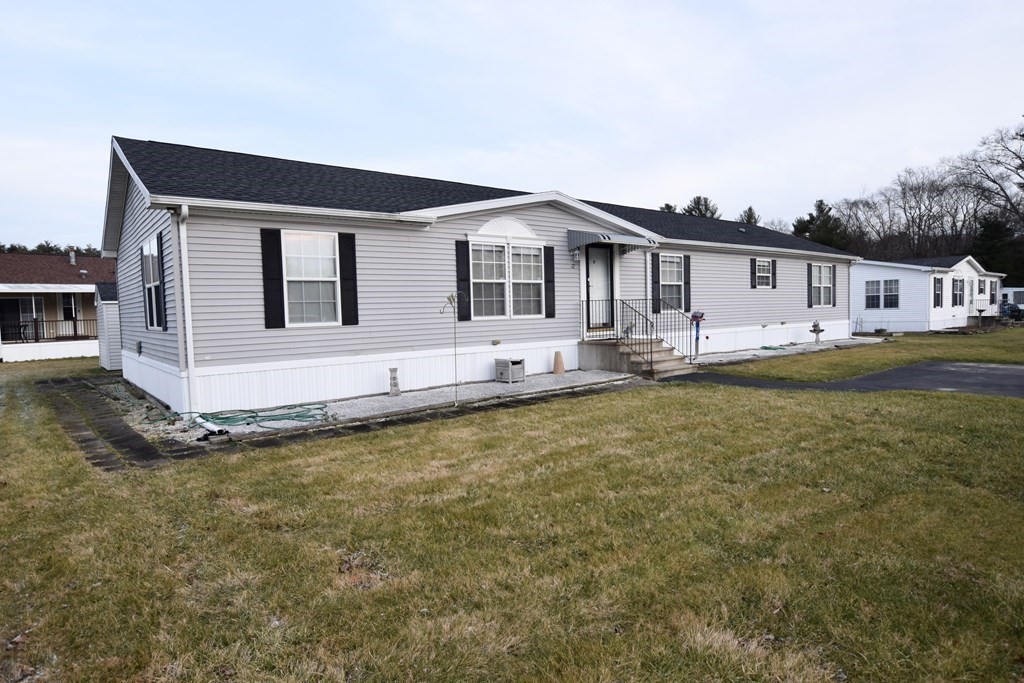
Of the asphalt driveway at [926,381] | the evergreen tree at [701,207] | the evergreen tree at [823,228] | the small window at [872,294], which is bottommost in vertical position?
the asphalt driveway at [926,381]

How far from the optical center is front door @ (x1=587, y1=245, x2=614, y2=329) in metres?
12.7

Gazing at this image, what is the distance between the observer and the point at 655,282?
14.1m

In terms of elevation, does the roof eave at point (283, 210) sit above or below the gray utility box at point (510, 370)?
above

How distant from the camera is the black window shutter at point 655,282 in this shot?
13945 millimetres

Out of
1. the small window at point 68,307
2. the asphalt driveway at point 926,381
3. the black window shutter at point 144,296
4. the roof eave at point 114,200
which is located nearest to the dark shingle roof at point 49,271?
the small window at point 68,307

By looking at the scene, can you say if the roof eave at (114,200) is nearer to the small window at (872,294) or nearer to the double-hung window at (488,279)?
the double-hung window at (488,279)

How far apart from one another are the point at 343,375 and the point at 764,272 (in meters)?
13.7

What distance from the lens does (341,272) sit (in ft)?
29.9

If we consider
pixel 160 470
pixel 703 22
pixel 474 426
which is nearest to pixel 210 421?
pixel 160 470

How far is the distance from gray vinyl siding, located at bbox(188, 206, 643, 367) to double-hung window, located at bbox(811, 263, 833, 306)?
425 inches

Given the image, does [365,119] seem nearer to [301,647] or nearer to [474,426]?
[474,426]

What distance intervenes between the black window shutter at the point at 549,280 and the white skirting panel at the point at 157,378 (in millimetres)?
6810

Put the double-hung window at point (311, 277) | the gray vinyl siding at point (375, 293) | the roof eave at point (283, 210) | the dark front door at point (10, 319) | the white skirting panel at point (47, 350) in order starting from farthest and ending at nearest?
the dark front door at point (10, 319), the white skirting panel at point (47, 350), the double-hung window at point (311, 277), the gray vinyl siding at point (375, 293), the roof eave at point (283, 210)

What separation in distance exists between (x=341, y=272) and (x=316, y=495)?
519cm
